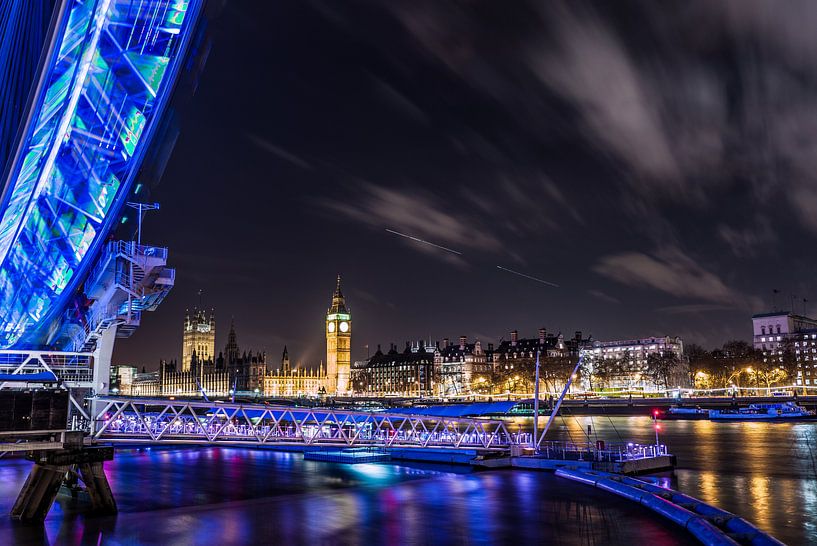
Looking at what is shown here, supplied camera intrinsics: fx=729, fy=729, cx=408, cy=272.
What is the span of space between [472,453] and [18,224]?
3212 cm

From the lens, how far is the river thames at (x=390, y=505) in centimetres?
2727

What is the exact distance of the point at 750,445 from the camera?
71688 millimetres

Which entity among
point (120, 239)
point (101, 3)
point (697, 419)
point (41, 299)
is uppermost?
point (101, 3)

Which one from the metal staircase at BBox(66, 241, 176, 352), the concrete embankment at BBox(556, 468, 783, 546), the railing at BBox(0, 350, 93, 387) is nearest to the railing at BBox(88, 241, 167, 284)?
the metal staircase at BBox(66, 241, 176, 352)

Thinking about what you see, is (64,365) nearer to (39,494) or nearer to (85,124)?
(39,494)

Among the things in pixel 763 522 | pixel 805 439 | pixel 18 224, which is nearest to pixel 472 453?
pixel 763 522

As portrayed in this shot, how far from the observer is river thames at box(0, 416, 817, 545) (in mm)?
27266

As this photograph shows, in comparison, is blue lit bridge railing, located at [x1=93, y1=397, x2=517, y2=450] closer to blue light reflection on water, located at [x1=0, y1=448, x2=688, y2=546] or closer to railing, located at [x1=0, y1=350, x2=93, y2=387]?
railing, located at [x1=0, y1=350, x2=93, y2=387]

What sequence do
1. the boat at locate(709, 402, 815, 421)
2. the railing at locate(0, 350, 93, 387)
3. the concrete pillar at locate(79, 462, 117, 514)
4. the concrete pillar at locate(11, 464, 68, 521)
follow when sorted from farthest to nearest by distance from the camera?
the boat at locate(709, 402, 815, 421)
the railing at locate(0, 350, 93, 387)
the concrete pillar at locate(79, 462, 117, 514)
the concrete pillar at locate(11, 464, 68, 521)

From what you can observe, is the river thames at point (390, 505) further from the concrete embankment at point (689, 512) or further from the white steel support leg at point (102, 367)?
the white steel support leg at point (102, 367)

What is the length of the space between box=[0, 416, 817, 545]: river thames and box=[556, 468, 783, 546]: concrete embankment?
2.58ft

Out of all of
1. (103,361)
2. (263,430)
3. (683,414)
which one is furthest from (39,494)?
(683,414)

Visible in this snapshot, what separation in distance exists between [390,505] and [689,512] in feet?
43.6

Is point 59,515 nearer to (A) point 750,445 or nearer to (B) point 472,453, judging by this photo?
(B) point 472,453
